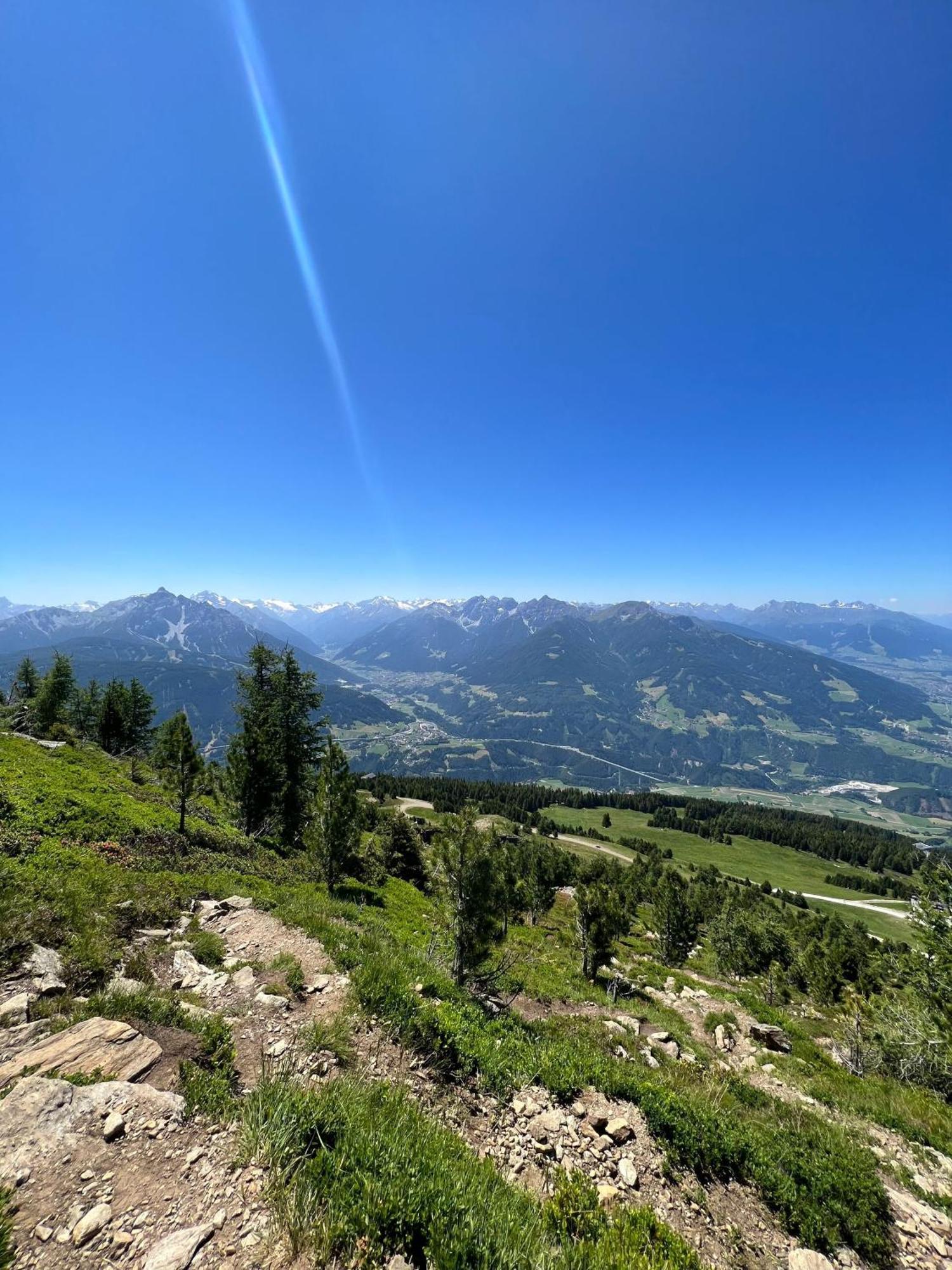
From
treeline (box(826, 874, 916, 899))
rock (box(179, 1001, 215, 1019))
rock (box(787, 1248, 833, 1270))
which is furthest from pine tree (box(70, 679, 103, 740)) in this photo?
treeline (box(826, 874, 916, 899))

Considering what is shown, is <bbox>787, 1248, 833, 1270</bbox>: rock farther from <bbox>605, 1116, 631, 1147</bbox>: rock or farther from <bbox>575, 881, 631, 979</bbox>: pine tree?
<bbox>575, 881, 631, 979</bbox>: pine tree

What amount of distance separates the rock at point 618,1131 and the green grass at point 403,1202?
1912mm

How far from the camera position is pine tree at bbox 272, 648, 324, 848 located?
1460 inches

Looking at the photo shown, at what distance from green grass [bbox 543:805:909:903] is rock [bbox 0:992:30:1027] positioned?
13765 centimetres

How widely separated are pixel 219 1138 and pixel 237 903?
38.0ft

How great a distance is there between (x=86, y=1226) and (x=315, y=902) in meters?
14.5

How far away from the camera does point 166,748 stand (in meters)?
26.5

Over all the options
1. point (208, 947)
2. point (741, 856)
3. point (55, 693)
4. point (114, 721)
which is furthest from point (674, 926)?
→ point (741, 856)

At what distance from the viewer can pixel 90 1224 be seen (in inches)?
169

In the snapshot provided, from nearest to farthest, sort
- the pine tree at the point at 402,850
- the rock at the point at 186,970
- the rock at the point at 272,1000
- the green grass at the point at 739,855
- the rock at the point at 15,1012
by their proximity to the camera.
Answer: the rock at the point at 15,1012
the rock at the point at 272,1000
the rock at the point at 186,970
the pine tree at the point at 402,850
the green grass at the point at 739,855

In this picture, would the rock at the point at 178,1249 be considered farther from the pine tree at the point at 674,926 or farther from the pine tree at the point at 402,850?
the pine tree at the point at 674,926

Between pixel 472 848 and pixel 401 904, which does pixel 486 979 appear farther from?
pixel 401 904

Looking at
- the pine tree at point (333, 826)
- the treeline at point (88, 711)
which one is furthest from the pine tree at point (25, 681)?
the pine tree at point (333, 826)

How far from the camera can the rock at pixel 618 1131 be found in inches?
329
